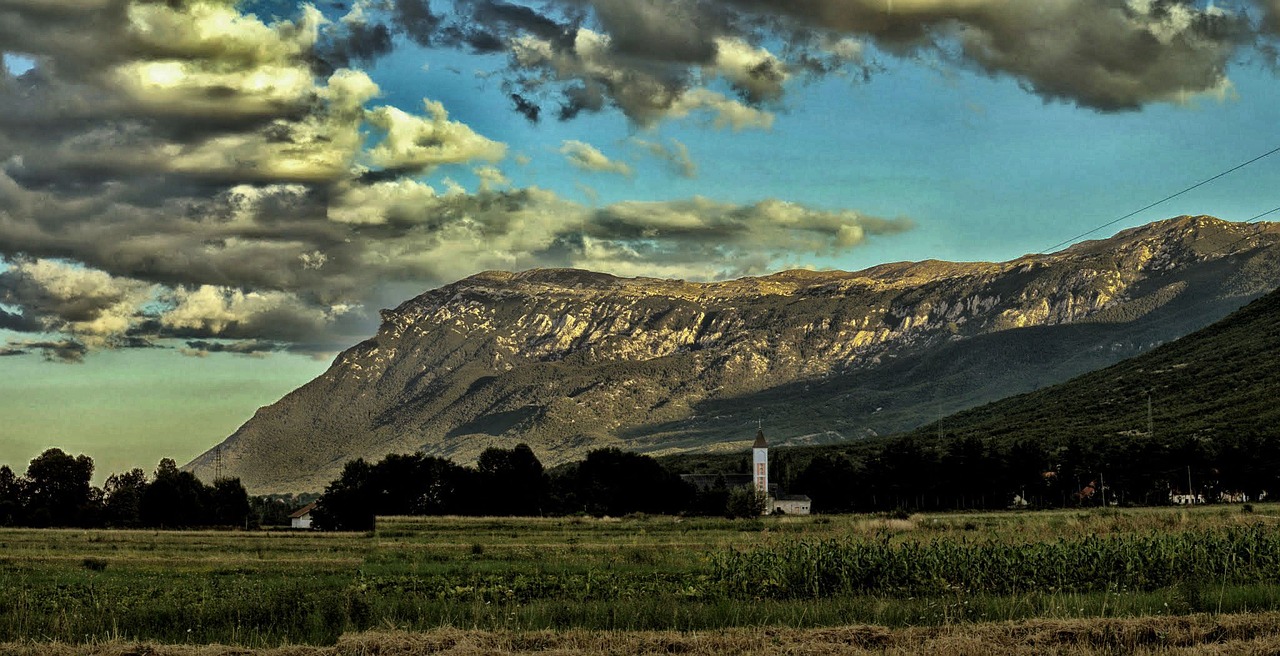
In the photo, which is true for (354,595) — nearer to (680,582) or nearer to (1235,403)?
(680,582)

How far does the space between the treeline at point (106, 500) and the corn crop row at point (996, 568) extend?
92445 millimetres

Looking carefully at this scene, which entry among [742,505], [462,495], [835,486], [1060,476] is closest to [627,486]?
[835,486]

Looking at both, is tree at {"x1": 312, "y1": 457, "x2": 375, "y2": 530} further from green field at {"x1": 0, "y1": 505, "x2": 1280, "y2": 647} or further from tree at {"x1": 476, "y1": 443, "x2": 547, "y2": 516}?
green field at {"x1": 0, "y1": 505, "x2": 1280, "y2": 647}

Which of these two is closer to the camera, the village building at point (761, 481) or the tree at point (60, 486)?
the tree at point (60, 486)

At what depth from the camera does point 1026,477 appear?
122625mm

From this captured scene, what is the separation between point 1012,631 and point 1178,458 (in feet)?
362

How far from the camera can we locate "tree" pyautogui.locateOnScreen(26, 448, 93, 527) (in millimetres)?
118625

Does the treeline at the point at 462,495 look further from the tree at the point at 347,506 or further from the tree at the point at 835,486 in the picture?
the tree at the point at 835,486

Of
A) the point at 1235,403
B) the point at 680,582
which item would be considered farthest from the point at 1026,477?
the point at 680,582

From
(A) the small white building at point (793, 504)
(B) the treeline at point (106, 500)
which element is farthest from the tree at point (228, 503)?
(A) the small white building at point (793, 504)

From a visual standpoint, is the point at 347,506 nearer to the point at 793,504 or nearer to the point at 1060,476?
the point at 793,504

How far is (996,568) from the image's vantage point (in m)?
31.5

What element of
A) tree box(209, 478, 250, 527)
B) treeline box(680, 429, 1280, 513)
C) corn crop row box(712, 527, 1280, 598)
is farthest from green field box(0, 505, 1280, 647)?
tree box(209, 478, 250, 527)

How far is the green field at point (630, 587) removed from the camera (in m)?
23.3
